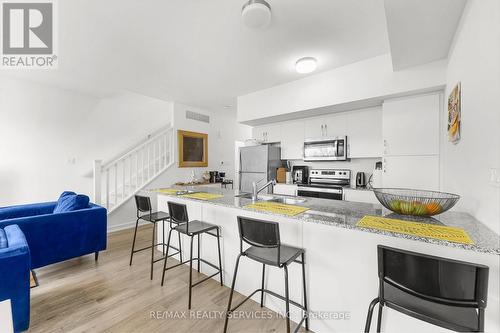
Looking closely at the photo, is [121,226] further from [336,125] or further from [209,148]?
[336,125]

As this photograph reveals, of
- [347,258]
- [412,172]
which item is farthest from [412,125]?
[347,258]

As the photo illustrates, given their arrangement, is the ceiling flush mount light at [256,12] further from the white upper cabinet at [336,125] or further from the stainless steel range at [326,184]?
the stainless steel range at [326,184]

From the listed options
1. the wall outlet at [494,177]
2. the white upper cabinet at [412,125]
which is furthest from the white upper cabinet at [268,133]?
the wall outlet at [494,177]

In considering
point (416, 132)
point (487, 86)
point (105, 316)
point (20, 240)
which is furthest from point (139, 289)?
point (416, 132)

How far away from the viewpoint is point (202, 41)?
8.09 feet

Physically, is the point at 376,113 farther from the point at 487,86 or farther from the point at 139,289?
the point at 139,289

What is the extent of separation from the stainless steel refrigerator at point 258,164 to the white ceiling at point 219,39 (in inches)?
52.2

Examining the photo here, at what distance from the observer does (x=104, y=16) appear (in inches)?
80.7

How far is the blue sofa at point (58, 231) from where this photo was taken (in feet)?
7.37

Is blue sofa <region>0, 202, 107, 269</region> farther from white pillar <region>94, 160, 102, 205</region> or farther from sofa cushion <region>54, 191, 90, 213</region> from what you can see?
white pillar <region>94, 160, 102, 205</region>

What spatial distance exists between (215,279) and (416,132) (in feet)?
9.87

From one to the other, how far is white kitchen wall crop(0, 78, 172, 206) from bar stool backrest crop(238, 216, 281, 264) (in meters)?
4.39

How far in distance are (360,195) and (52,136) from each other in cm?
562

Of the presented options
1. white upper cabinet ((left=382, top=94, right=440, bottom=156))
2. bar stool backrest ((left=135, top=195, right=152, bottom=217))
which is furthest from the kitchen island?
white upper cabinet ((left=382, top=94, right=440, bottom=156))
